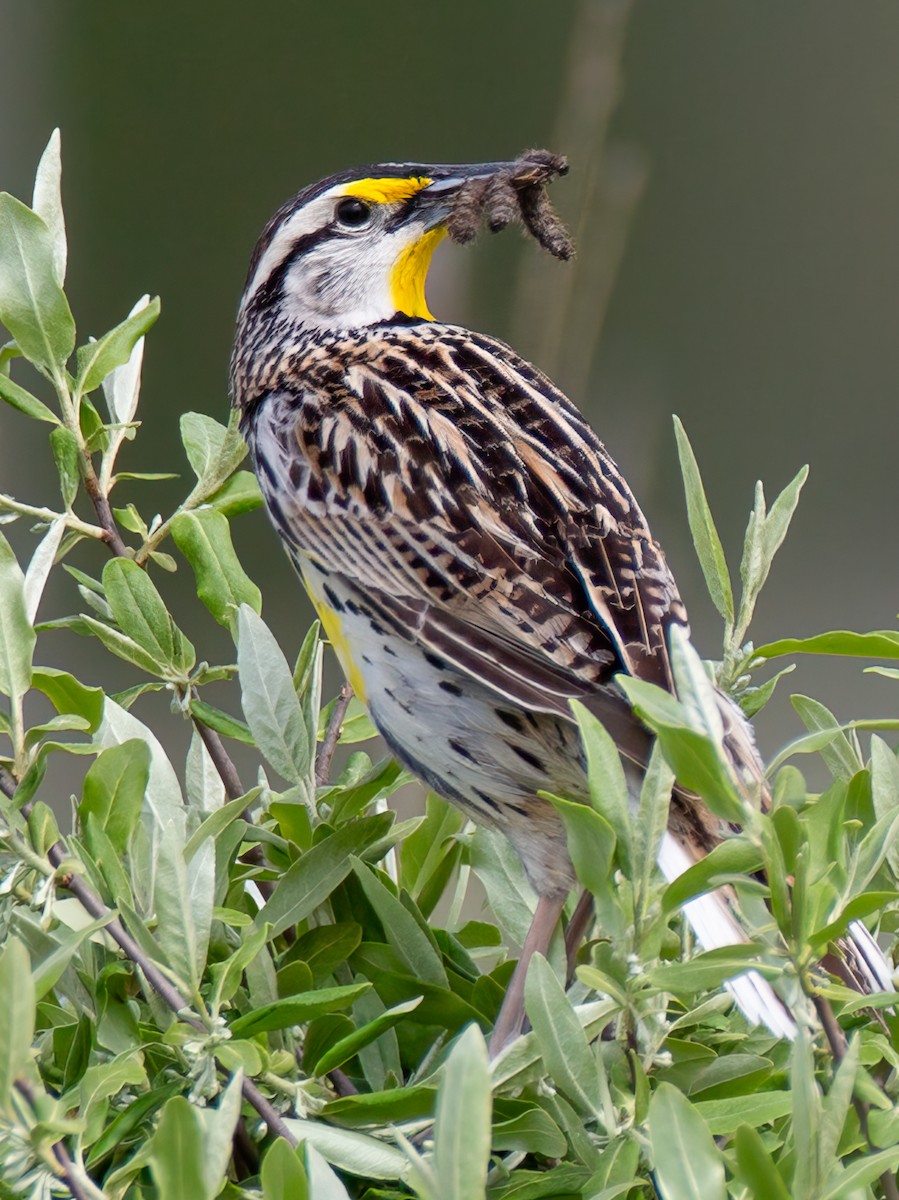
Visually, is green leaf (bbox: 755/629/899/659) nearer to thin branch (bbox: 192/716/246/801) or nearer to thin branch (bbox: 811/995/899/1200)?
thin branch (bbox: 811/995/899/1200)

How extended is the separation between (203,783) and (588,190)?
1480 mm

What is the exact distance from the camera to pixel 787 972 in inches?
19.0

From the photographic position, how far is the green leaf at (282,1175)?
1.49 feet

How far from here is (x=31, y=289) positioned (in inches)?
27.2

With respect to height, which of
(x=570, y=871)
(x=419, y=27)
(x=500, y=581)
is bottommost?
(x=570, y=871)

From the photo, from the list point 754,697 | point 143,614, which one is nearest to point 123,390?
point 143,614

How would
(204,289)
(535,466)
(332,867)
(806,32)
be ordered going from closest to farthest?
(332,867), (535,466), (204,289), (806,32)

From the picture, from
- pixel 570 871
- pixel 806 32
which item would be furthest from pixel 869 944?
pixel 806 32

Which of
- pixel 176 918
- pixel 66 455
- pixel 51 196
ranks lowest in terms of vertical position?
pixel 176 918

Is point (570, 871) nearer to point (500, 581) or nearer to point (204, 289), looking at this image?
point (500, 581)

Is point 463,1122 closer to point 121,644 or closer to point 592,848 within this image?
point 592,848

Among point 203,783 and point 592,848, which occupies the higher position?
point 592,848

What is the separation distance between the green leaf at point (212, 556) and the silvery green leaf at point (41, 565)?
73mm

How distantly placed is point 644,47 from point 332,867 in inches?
78.4
